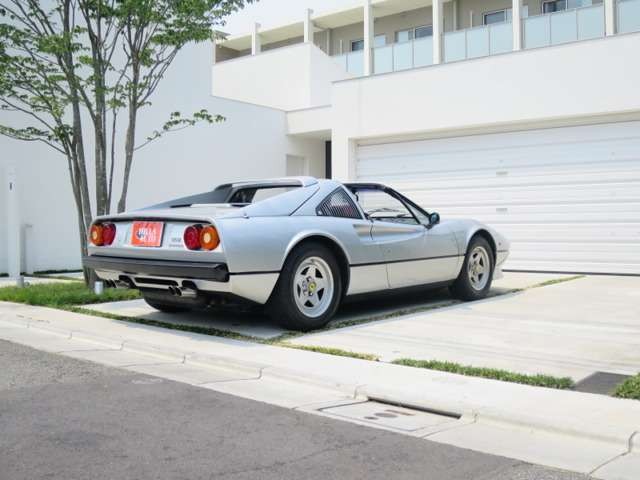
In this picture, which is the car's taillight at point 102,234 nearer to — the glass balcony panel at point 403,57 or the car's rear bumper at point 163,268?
the car's rear bumper at point 163,268

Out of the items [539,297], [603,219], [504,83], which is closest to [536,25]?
[504,83]

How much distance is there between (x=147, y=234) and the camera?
620 cm

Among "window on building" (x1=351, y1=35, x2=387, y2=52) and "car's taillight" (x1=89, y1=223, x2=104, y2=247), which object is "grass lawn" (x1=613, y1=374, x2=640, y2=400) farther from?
"window on building" (x1=351, y1=35, x2=387, y2=52)

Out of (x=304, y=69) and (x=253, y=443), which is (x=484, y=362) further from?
(x=304, y=69)

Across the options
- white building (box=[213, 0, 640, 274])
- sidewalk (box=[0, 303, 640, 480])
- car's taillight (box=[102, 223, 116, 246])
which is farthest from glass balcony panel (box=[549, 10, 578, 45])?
sidewalk (box=[0, 303, 640, 480])

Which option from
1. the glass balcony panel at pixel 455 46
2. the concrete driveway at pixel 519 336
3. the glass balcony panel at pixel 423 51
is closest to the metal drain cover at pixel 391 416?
the concrete driveway at pixel 519 336

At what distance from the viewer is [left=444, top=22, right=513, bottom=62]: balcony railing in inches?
787

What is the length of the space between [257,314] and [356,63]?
1784 cm

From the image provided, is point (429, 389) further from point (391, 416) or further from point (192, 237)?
point (192, 237)

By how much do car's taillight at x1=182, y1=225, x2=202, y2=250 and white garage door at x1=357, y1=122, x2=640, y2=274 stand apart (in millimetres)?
8031

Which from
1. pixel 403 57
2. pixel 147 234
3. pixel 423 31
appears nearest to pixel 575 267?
pixel 147 234

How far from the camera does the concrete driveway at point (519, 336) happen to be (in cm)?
509

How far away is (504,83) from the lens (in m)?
12.5

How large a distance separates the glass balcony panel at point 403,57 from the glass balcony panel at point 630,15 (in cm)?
602
